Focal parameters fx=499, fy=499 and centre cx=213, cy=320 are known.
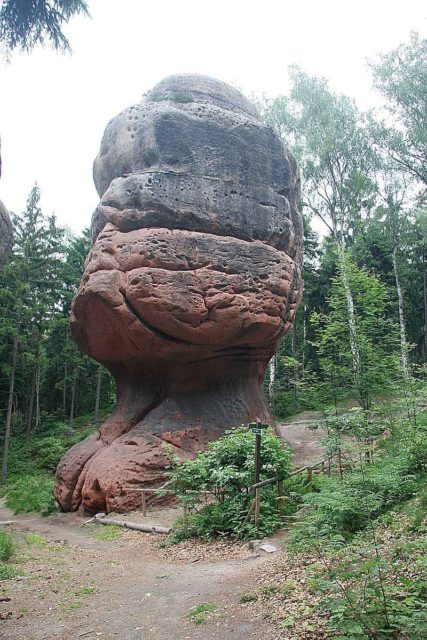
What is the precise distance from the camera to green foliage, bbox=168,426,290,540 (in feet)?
27.2

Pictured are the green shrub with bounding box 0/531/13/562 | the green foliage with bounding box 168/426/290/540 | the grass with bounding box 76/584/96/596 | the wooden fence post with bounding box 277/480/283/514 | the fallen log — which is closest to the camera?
the grass with bounding box 76/584/96/596

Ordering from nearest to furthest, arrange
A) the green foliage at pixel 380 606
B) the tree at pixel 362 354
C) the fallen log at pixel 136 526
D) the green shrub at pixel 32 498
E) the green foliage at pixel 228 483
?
1. the green foliage at pixel 380 606
2. the green foliage at pixel 228 483
3. the fallen log at pixel 136 526
4. the tree at pixel 362 354
5. the green shrub at pixel 32 498

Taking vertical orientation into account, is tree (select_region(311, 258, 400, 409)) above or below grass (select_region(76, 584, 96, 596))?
above

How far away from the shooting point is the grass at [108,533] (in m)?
9.78

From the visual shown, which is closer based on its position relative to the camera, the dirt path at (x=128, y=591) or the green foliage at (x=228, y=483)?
the dirt path at (x=128, y=591)

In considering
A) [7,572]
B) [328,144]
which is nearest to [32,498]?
[7,572]

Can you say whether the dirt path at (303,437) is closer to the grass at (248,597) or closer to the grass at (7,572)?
the grass at (7,572)

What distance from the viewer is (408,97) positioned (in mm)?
23000

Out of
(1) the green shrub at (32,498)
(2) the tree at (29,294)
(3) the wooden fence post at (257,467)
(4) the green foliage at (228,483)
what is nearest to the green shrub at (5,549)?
(4) the green foliage at (228,483)

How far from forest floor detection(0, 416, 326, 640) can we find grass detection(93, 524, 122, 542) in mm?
332

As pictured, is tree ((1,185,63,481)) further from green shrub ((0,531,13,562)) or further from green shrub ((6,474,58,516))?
green shrub ((0,531,13,562))

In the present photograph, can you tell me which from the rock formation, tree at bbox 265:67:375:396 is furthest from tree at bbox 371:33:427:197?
the rock formation

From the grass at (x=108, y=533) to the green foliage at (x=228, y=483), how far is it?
151 centimetres

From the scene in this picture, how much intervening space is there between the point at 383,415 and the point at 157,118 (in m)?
10.1
